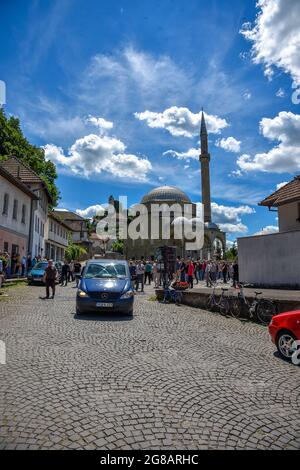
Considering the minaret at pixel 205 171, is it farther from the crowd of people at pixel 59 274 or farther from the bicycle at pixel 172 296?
the bicycle at pixel 172 296

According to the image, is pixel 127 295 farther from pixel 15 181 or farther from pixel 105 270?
pixel 15 181

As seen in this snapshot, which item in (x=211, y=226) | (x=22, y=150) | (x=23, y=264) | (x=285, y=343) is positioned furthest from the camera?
(x=211, y=226)

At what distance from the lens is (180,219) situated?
67.9 m

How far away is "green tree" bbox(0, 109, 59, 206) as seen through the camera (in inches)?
1362

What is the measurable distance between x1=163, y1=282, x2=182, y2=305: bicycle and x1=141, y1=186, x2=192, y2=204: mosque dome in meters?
62.8

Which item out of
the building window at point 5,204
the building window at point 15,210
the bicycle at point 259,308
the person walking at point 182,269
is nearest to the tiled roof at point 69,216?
the building window at point 15,210

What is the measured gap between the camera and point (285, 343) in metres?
6.34

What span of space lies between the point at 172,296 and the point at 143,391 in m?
10.8

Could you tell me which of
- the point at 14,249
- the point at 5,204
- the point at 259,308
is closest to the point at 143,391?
the point at 259,308

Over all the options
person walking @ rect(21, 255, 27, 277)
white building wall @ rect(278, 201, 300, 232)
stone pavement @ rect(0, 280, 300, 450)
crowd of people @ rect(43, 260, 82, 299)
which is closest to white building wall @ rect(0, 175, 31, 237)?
person walking @ rect(21, 255, 27, 277)

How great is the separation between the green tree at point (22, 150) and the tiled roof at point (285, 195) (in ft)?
81.6

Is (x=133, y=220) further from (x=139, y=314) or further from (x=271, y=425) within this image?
(x=271, y=425)

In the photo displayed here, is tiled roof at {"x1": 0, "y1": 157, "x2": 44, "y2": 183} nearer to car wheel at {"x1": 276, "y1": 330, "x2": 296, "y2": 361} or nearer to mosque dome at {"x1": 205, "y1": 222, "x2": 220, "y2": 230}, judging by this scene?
car wheel at {"x1": 276, "y1": 330, "x2": 296, "y2": 361}
